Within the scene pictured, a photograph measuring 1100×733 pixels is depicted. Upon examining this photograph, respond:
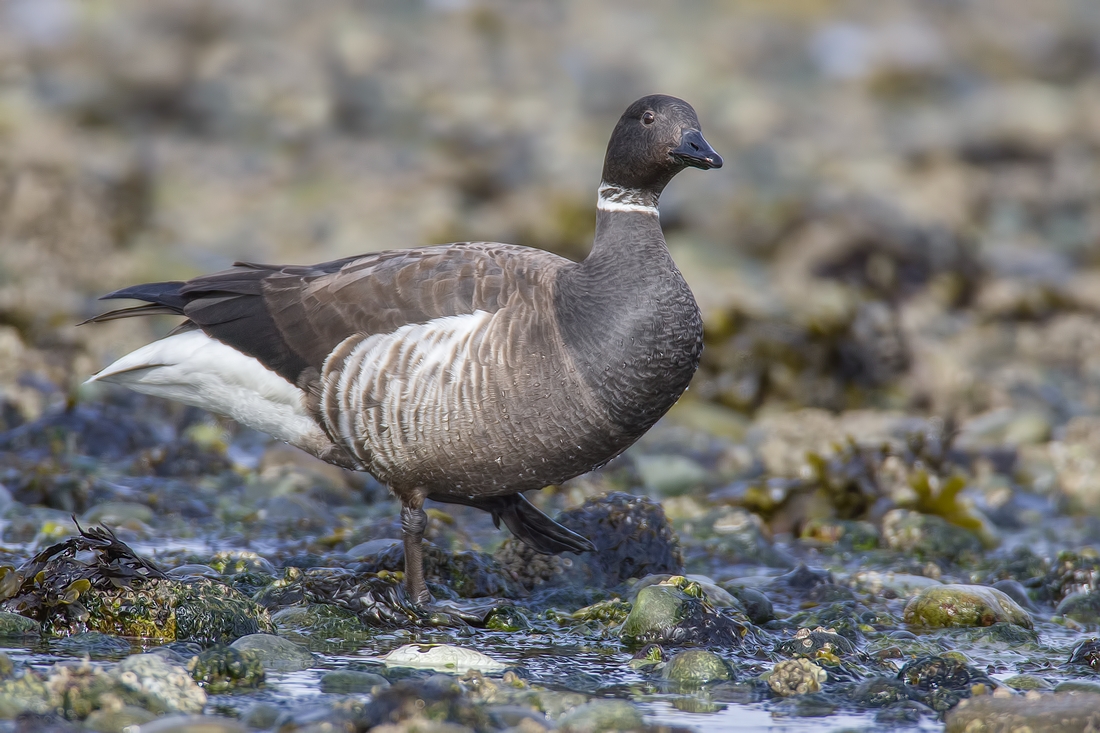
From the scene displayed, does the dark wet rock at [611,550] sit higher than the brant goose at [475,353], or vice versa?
the brant goose at [475,353]

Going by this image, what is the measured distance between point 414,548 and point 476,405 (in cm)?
92

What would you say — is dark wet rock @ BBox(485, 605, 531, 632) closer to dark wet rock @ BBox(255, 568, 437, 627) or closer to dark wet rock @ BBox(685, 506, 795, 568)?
dark wet rock @ BBox(255, 568, 437, 627)

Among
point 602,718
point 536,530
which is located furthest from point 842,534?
point 602,718

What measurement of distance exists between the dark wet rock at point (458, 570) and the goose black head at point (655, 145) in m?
2.26

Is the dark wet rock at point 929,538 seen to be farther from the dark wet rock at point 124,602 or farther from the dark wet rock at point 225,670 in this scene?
the dark wet rock at point 225,670

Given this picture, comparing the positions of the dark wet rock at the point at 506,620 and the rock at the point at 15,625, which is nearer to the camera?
the rock at the point at 15,625

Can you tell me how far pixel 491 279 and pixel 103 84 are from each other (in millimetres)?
14967

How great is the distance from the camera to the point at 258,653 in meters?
5.22

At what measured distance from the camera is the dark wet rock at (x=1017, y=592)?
6.80 metres

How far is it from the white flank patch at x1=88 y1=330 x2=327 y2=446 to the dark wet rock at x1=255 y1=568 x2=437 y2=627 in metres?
0.81

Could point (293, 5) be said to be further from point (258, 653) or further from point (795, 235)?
→ point (258, 653)

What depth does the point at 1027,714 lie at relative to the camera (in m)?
4.59

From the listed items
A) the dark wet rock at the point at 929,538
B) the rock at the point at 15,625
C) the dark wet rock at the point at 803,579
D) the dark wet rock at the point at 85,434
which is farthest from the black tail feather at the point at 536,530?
the dark wet rock at the point at 85,434

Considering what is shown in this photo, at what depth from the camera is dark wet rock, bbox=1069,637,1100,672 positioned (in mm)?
5619
